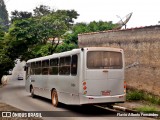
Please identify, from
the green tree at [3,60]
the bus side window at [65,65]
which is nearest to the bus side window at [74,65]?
the bus side window at [65,65]

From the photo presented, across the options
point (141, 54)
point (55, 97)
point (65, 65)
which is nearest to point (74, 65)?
point (65, 65)

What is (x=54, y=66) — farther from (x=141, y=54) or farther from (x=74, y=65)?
(x=141, y=54)

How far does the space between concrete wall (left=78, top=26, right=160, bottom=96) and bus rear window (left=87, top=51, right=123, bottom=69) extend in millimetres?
3655

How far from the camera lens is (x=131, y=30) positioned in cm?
1828

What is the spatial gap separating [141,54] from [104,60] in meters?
5.06

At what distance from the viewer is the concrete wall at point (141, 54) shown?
16.2m

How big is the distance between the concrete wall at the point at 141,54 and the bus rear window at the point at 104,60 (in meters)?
3.65

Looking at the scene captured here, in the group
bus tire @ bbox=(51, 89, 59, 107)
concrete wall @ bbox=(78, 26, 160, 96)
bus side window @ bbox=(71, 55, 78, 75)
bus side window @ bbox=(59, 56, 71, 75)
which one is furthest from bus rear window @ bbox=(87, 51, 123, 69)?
bus tire @ bbox=(51, 89, 59, 107)

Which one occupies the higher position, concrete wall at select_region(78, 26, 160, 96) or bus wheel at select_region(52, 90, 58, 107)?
concrete wall at select_region(78, 26, 160, 96)

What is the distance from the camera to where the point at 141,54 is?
17.4m

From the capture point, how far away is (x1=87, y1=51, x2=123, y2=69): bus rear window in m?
12.8

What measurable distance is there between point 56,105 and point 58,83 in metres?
1.35

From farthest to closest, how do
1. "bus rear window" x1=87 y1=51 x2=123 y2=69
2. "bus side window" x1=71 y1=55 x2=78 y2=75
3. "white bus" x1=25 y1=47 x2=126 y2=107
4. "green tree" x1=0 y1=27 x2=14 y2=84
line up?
1. "green tree" x1=0 y1=27 x2=14 y2=84
2. "bus side window" x1=71 y1=55 x2=78 y2=75
3. "bus rear window" x1=87 y1=51 x2=123 y2=69
4. "white bus" x1=25 y1=47 x2=126 y2=107

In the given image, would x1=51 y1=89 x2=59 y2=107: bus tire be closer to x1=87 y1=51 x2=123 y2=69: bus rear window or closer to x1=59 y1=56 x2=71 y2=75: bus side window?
x1=59 y1=56 x2=71 y2=75: bus side window
